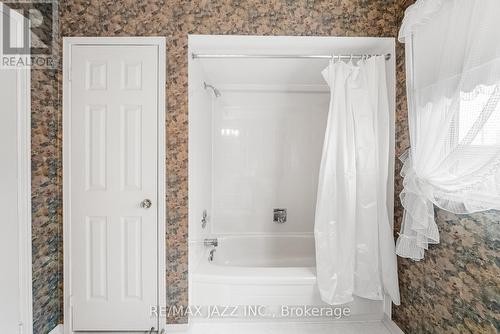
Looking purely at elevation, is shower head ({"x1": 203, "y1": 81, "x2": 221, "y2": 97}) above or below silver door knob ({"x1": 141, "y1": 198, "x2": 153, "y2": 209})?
above

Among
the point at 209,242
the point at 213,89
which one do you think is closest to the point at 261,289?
the point at 209,242

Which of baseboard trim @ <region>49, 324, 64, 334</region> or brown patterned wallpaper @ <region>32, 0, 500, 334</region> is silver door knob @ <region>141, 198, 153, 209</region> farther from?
baseboard trim @ <region>49, 324, 64, 334</region>

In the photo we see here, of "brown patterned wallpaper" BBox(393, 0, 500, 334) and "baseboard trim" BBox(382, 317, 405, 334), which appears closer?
"brown patterned wallpaper" BBox(393, 0, 500, 334)

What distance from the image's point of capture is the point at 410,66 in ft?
5.30

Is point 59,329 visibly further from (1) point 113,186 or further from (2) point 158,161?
(2) point 158,161

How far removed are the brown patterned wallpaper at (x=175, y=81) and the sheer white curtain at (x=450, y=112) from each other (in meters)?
0.35

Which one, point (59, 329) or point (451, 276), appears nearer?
point (451, 276)

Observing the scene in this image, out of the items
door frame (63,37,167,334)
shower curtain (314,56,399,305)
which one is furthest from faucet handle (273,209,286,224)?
door frame (63,37,167,334)

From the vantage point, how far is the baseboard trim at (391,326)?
1.93m

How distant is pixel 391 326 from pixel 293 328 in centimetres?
71

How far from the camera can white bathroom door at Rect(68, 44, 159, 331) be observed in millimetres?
1891

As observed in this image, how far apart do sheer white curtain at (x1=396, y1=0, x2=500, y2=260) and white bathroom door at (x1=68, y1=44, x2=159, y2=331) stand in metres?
1.64

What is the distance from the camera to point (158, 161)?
6.26 ft

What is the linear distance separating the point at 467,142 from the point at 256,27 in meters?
1.43
